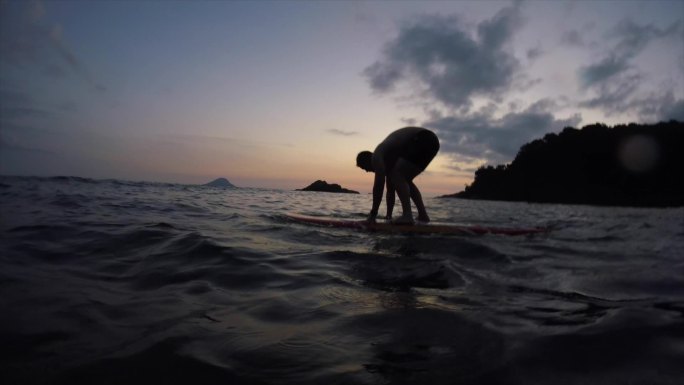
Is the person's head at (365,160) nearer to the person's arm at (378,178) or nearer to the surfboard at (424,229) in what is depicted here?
the person's arm at (378,178)

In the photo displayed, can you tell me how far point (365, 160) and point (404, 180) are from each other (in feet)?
3.12

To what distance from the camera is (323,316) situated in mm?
1967

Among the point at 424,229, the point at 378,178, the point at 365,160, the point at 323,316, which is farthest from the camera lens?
the point at 365,160

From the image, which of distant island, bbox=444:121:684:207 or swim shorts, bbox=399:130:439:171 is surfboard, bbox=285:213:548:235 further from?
distant island, bbox=444:121:684:207

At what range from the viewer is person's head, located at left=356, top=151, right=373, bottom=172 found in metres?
7.14

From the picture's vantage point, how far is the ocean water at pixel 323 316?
1353mm

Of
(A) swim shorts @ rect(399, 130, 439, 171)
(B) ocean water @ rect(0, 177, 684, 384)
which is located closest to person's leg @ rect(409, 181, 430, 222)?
(A) swim shorts @ rect(399, 130, 439, 171)

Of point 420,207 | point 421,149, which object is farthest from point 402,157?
point 420,207

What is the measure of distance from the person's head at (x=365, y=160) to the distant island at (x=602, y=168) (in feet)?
210

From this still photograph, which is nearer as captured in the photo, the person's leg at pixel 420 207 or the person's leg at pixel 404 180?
the person's leg at pixel 404 180

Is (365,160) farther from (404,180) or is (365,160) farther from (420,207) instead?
(420,207)

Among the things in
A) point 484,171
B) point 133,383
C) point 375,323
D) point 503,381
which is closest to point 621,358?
point 503,381

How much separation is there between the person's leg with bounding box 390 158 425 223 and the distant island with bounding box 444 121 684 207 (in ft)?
208

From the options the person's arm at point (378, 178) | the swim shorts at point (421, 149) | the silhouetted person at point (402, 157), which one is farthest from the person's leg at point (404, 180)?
the person's arm at point (378, 178)
